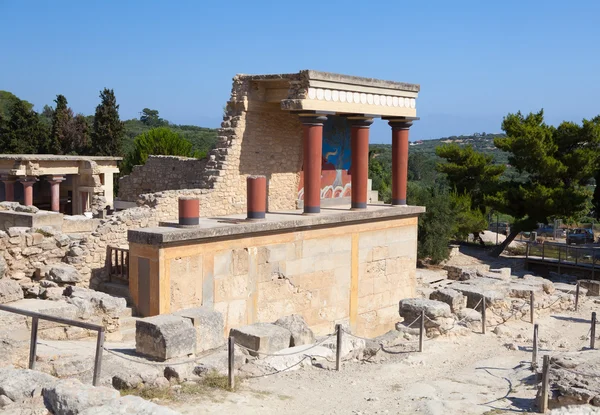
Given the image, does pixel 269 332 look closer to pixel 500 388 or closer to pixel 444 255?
pixel 500 388

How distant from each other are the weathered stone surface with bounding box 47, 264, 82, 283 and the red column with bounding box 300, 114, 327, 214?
4.80 m

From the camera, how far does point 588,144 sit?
30141 millimetres

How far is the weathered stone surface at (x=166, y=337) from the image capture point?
28.1ft

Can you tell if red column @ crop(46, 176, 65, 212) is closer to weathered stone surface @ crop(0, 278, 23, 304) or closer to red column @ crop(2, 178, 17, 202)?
red column @ crop(2, 178, 17, 202)

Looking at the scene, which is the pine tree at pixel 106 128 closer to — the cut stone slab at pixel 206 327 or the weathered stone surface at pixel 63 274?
the weathered stone surface at pixel 63 274

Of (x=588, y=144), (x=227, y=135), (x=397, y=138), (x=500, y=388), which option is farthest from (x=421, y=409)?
(x=588, y=144)

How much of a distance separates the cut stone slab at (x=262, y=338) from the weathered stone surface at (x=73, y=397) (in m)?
3.39

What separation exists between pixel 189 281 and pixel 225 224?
1.36m

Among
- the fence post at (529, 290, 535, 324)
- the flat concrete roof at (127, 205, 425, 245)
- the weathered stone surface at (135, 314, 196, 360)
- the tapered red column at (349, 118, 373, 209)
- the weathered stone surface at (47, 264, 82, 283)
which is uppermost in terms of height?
the tapered red column at (349, 118, 373, 209)

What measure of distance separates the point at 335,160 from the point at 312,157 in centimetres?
303

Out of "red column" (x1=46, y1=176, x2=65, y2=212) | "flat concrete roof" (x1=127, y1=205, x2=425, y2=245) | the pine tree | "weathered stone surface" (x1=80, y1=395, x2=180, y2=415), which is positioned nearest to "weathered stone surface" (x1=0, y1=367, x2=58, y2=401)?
"weathered stone surface" (x1=80, y1=395, x2=180, y2=415)

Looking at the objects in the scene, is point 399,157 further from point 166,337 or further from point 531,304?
point 166,337

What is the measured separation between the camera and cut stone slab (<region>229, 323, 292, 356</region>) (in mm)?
9453

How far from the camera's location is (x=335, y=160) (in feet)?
56.1
